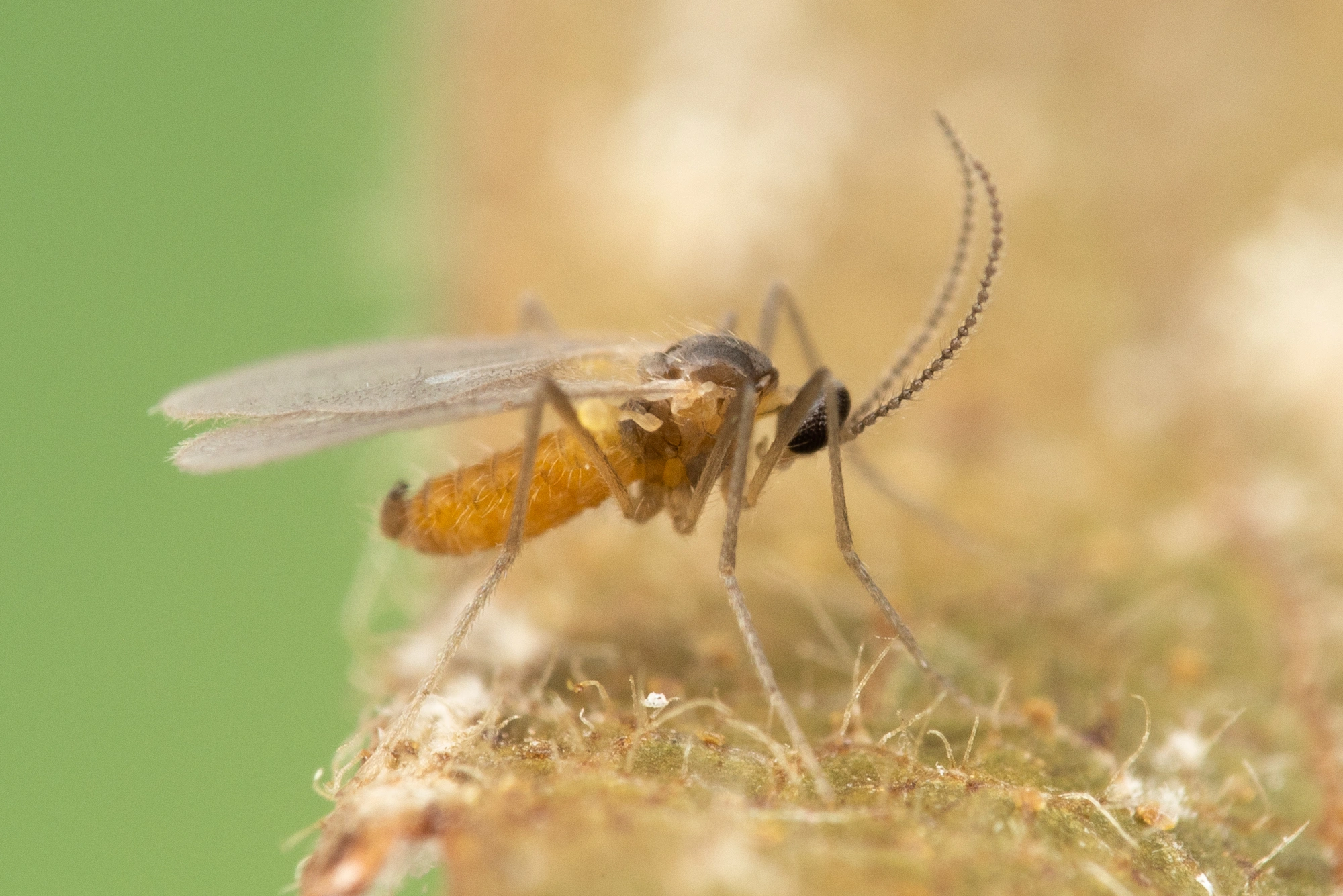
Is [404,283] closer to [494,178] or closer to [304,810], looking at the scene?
[494,178]

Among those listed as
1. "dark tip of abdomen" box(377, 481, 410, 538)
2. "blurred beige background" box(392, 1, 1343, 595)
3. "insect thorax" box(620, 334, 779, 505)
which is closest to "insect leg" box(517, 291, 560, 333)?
"blurred beige background" box(392, 1, 1343, 595)

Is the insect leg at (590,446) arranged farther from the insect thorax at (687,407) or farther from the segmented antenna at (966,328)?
the segmented antenna at (966,328)

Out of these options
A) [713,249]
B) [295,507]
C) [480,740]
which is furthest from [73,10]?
[480,740]

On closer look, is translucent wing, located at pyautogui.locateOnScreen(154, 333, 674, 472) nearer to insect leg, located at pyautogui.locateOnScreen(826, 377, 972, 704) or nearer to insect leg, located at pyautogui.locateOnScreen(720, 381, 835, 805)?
insect leg, located at pyautogui.locateOnScreen(720, 381, 835, 805)

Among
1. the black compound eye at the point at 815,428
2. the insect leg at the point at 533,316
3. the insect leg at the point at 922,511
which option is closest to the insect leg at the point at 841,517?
the black compound eye at the point at 815,428

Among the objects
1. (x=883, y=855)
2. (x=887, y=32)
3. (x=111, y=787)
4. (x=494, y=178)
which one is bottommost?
(x=111, y=787)
